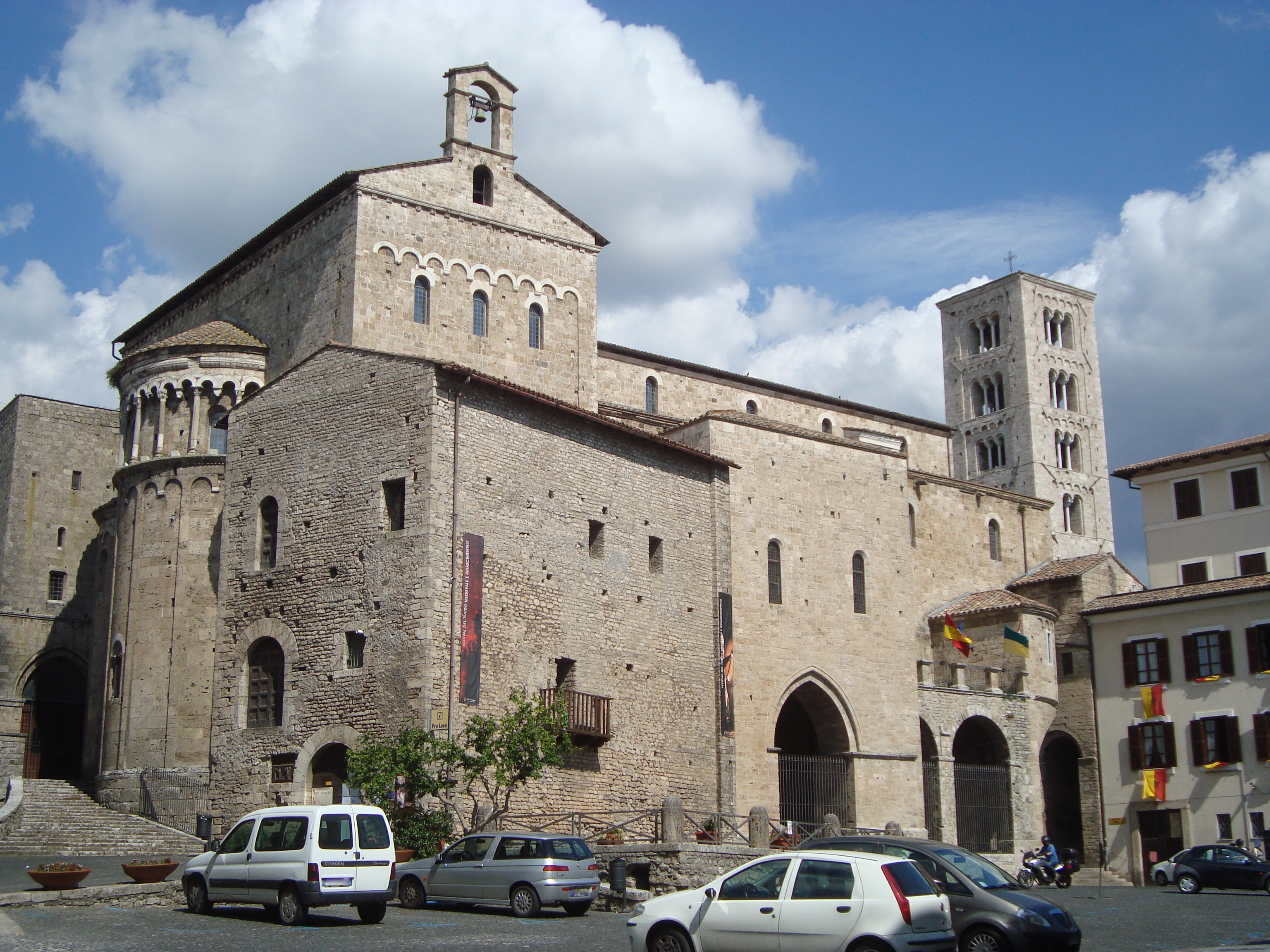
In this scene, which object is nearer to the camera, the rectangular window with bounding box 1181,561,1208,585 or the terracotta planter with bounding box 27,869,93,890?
the terracotta planter with bounding box 27,869,93,890

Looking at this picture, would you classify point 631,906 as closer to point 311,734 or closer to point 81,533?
point 311,734

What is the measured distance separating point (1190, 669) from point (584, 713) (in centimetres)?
2008

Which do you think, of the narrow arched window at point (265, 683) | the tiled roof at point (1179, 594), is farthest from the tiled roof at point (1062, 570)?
the narrow arched window at point (265, 683)

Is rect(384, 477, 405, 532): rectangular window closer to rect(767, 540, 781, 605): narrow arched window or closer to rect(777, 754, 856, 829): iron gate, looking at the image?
rect(767, 540, 781, 605): narrow arched window

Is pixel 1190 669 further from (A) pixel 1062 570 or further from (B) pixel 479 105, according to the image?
(B) pixel 479 105

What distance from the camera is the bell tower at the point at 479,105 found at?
37.2 metres

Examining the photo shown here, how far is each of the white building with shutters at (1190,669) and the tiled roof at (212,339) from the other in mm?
26514

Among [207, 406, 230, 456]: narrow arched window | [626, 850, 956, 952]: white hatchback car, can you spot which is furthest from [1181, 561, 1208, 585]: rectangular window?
[626, 850, 956, 952]: white hatchback car

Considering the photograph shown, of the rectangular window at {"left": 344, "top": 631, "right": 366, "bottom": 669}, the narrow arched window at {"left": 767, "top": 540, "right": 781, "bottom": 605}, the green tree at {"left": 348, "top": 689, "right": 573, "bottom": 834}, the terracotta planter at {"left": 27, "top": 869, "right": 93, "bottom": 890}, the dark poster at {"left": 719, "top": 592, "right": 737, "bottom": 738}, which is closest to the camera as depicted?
the terracotta planter at {"left": 27, "top": 869, "right": 93, "bottom": 890}

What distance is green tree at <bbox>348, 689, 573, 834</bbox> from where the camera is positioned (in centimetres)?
2525

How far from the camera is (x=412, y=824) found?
2548cm

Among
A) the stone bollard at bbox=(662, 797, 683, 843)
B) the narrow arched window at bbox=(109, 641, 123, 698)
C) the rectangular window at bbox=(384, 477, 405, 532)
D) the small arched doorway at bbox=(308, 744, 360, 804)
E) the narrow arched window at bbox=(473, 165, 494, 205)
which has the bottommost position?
the stone bollard at bbox=(662, 797, 683, 843)

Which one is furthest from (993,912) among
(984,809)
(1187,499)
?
(1187,499)

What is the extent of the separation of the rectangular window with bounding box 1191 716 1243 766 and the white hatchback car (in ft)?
90.0
